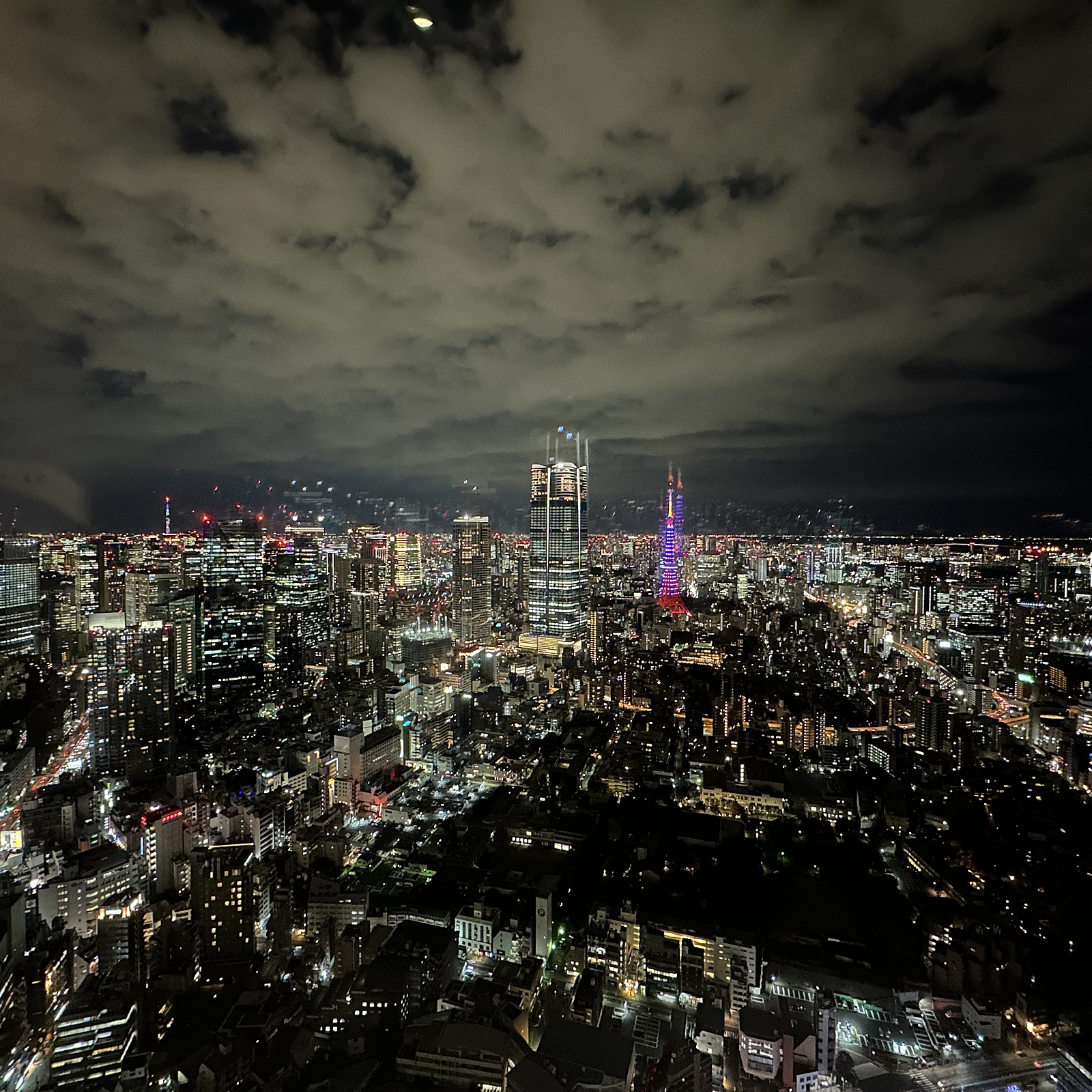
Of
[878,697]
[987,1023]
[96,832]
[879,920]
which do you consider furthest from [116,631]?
[878,697]

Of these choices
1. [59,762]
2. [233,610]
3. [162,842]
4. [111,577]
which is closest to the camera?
[162,842]

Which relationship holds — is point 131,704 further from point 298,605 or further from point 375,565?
point 375,565

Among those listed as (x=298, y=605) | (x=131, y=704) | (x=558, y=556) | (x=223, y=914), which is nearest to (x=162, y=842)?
(x=223, y=914)

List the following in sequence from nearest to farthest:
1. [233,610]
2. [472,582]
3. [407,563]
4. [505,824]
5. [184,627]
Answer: [505,824], [184,627], [233,610], [407,563], [472,582]

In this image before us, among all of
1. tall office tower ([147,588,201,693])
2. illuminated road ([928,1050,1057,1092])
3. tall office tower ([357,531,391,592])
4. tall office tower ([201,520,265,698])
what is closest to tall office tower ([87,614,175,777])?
tall office tower ([147,588,201,693])

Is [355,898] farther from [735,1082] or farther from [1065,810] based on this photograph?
[1065,810]

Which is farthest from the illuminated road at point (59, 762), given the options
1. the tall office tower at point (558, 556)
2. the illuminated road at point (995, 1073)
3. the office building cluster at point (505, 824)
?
the tall office tower at point (558, 556)

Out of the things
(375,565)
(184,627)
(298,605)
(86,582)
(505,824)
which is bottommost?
(505,824)
